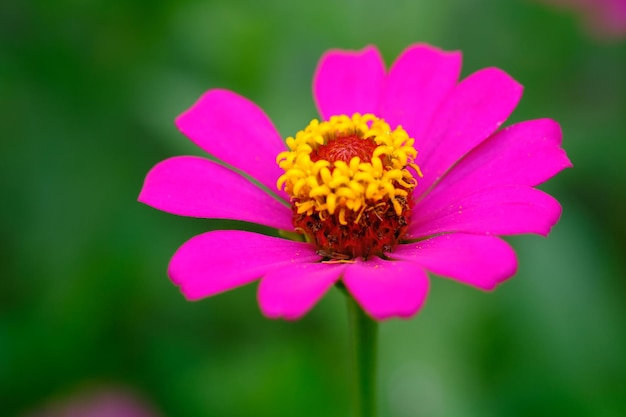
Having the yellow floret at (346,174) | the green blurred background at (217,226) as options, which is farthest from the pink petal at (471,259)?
the green blurred background at (217,226)

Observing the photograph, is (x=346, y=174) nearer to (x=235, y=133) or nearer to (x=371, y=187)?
(x=371, y=187)

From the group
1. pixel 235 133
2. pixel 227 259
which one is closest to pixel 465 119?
pixel 235 133

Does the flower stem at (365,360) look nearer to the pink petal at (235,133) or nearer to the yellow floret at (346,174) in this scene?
the yellow floret at (346,174)

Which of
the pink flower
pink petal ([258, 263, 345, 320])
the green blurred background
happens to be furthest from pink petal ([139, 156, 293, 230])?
the green blurred background

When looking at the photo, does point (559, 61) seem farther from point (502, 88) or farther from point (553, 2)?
point (502, 88)

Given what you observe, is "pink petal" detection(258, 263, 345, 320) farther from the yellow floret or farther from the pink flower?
the yellow floret
